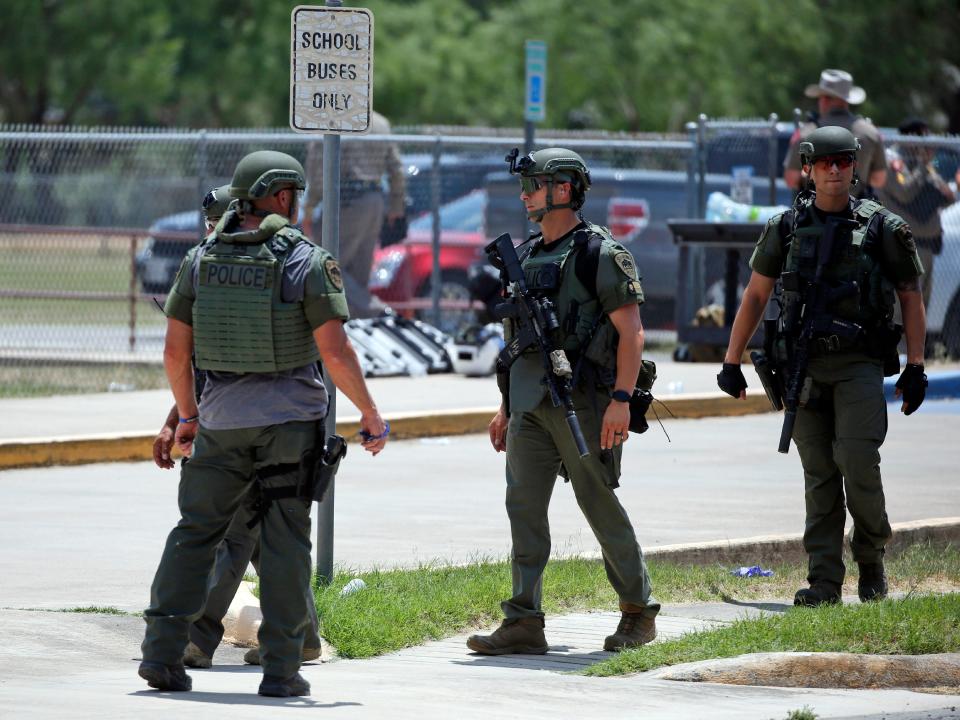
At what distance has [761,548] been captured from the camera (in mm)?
9094

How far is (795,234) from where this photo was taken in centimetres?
796

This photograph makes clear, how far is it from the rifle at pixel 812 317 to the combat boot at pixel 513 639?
139 centimetres

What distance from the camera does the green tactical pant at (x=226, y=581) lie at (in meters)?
6.70

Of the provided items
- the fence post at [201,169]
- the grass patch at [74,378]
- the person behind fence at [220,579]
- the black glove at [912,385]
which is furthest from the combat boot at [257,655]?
the fence post at [201,169]

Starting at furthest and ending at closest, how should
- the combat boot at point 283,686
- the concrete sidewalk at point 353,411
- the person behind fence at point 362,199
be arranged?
1. the person behind fence at point 362,199
2. the concrete sidewalk at point 353,411
3. the combat boot at point 283,686

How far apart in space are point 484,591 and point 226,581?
1499 millimetres

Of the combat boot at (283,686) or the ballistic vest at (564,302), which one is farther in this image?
the ballistic vest at (564,302)

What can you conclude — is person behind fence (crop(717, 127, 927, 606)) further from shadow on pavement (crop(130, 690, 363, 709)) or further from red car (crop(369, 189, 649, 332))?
red car (crop(369, 189, 649, 332))

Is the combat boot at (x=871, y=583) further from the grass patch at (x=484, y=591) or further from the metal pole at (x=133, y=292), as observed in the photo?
the metal pole at (x=133, y=292)

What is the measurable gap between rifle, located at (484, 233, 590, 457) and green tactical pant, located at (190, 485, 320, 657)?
3.75 ft

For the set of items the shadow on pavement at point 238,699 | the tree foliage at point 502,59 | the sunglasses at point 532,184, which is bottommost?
the shadow on pavement at point 238,699

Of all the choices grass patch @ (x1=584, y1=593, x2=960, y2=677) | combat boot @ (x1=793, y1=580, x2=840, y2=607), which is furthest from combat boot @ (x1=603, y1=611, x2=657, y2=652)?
combat boot @ (x1=793, y1=580, x2=840, y2=607)

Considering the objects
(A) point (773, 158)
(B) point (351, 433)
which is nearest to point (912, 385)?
(B) point (351, 433)

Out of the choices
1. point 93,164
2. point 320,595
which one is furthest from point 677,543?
point 93,164
